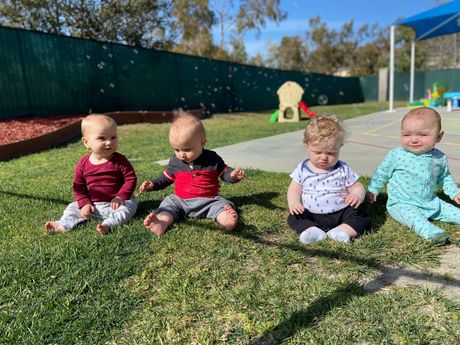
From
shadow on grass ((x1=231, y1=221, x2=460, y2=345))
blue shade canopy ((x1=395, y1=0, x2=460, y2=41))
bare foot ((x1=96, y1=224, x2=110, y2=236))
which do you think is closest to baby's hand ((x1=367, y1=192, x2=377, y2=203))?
shadow on grass ((x1=231, y1=221, x2=460, y2=345))

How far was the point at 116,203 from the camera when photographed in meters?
3.05

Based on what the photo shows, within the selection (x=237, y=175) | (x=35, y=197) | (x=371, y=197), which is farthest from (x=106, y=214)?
(x=371, y=197)

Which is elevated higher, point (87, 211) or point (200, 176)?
point (200, 176)

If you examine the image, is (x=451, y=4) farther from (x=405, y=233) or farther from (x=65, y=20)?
(x=65, y=20)

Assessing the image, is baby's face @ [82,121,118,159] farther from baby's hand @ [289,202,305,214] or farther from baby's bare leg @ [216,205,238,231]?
baby's hand @ [289,202,305,214]

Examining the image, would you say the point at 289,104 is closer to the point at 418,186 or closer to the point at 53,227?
the point at 418,186

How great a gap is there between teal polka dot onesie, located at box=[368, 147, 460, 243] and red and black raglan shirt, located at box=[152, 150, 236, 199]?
4.10ft

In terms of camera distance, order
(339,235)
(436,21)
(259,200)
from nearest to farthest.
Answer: (339,235)
(259,200)
(436,21)

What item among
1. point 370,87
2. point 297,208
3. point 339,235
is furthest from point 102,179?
point 370,87

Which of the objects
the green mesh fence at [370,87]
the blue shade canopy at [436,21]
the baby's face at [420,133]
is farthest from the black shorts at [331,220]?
the green mesh fence at [370,87]

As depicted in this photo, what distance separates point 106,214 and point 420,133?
241 cm

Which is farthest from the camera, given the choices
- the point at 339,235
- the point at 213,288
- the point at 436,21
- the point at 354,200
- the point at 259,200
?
the point at 436,21

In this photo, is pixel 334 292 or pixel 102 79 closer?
pixel 334 292

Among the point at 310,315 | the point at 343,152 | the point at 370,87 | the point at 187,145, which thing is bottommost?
the point at 310,315
